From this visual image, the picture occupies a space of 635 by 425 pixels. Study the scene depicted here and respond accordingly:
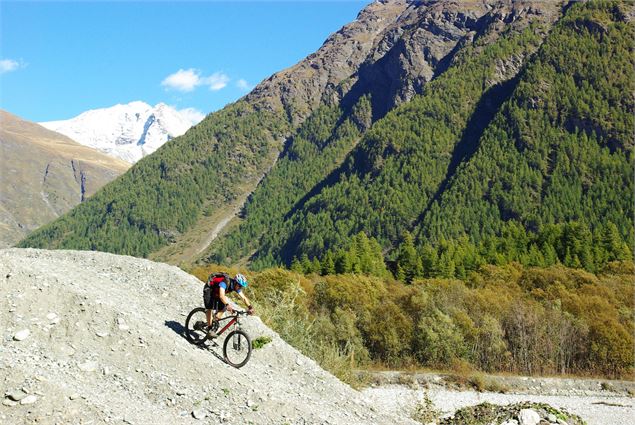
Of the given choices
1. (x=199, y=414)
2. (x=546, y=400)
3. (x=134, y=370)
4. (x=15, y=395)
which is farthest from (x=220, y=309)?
(x=546, y=400)

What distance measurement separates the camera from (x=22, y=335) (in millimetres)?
14234

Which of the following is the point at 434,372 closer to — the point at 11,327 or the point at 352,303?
the point at 352,303

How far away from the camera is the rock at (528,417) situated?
16000mm

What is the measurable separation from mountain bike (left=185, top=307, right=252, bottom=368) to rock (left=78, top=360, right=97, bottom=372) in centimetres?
353

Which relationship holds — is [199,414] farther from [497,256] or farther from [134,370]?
[497,256]

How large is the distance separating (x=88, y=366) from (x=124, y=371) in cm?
95

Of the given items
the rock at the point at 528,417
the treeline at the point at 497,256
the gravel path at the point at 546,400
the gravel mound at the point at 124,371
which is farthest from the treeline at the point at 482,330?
the treeline at the point at 497,256

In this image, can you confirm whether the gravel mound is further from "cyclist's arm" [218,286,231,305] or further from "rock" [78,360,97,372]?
"cyclist's arm" [218,286,231,305]

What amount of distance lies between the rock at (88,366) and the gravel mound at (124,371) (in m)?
0.03

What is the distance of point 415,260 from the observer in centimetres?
12019

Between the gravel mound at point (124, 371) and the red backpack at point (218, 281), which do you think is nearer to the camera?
the gravel mound at point (124, 371)

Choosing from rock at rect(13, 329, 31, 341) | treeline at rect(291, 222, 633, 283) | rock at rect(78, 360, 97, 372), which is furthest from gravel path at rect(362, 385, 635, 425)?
treeline at rect(291, 222, 633, 283)

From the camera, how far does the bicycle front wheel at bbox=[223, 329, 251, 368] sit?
16641 millimetres

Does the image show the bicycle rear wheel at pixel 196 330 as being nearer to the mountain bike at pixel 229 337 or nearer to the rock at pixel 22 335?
the mountain bike at pixel 229 337
